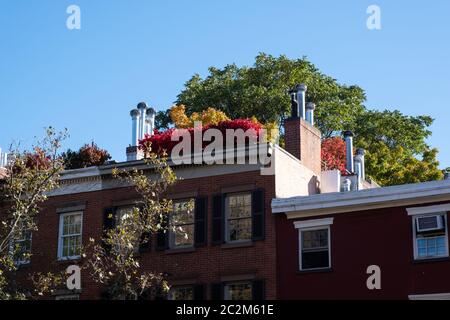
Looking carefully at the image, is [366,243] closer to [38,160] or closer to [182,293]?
[182,293]

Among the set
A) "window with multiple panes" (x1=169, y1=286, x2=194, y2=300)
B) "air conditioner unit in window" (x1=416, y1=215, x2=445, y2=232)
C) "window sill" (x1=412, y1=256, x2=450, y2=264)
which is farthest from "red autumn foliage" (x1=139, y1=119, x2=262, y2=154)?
"window sill" (x1=412, y1=256, x2=450, y2=264)

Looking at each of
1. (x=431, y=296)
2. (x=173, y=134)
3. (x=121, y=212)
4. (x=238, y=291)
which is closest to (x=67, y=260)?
(x=121, y=212)

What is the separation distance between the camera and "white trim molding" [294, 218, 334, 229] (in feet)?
114

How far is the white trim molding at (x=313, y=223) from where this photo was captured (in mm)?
34781

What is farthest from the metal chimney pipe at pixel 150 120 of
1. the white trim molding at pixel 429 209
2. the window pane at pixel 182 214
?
the white trim molding at pixel 429 209

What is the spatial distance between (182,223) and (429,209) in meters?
9.08

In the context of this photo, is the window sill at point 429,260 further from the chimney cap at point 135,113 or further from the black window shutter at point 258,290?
the chimney cap at point 135,113

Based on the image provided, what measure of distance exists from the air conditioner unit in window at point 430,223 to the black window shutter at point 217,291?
7.19 metres

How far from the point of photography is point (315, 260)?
114 ft

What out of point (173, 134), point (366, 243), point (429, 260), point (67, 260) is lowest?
point (429, 260)

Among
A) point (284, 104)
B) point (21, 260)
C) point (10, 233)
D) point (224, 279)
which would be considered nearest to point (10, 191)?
point (10, 233)

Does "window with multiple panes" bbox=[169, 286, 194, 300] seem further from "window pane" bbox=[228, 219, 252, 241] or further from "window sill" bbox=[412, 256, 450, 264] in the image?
"window sill" bbox=[412, 256, 450, 264]

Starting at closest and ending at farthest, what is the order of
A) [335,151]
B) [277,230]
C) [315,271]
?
[315,271] → [277,230] → [335,151]

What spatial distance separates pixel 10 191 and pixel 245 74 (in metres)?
29.3
